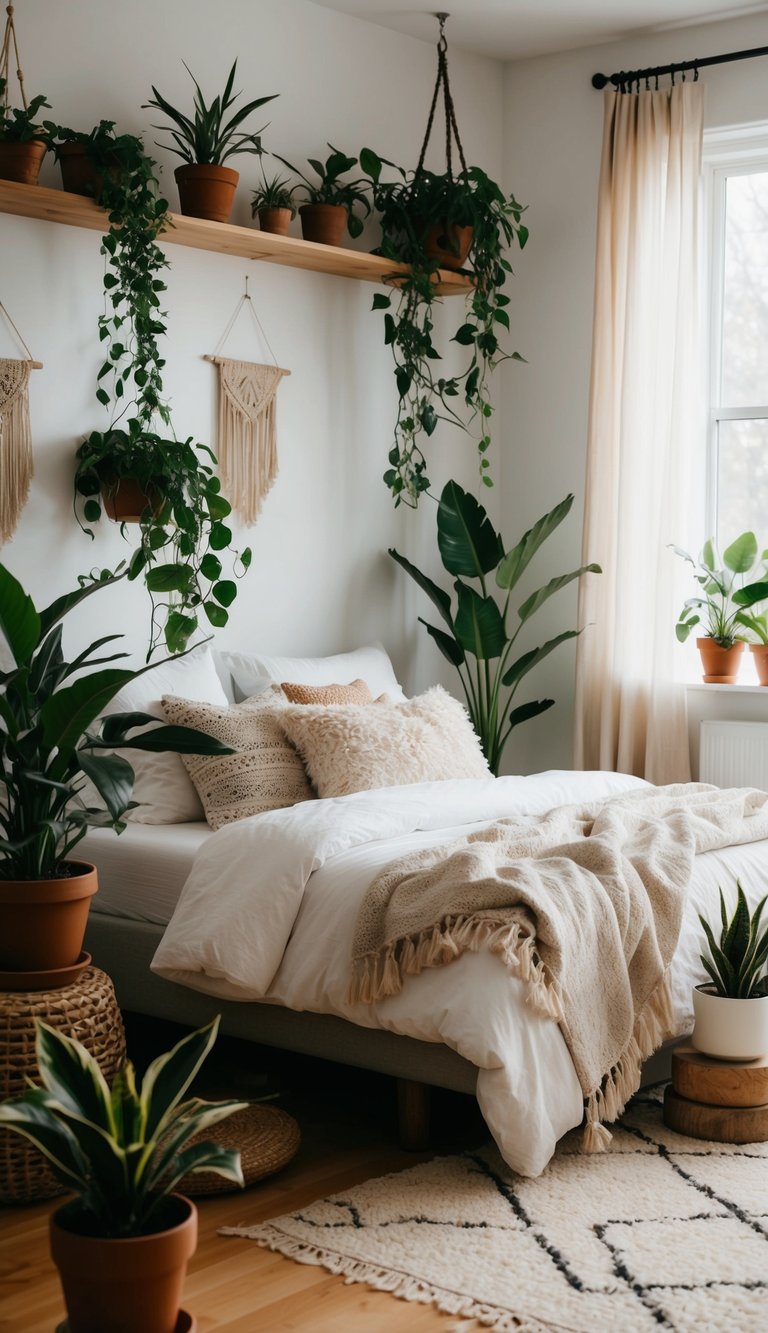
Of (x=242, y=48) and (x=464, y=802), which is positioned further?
(x=242, y=48)

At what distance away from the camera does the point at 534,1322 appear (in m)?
2.31

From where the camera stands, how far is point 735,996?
3.11 metres

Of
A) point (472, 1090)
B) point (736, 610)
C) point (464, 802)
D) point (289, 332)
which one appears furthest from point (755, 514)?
point (472, 1090)

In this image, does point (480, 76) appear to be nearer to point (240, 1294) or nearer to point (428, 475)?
point (428, 475)

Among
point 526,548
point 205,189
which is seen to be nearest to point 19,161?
point 205,189

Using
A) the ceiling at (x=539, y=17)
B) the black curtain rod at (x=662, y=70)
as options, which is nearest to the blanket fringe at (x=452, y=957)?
the ceiling at (x=539, y=17)

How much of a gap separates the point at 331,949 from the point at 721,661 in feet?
8.15

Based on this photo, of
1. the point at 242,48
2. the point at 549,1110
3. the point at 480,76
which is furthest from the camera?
the point at 480,76

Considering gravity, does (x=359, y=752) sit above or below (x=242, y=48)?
below

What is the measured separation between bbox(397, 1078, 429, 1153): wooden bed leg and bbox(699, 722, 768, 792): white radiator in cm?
232

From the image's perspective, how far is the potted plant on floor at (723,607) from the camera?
198 inches

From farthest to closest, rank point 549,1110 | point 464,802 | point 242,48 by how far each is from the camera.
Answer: point 242,48
point 464,802
point 549,1110

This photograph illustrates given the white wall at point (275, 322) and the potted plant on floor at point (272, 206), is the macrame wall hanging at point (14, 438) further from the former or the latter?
the potted plant on floor at point (272, 206)

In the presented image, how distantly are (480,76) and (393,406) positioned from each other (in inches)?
53.4
